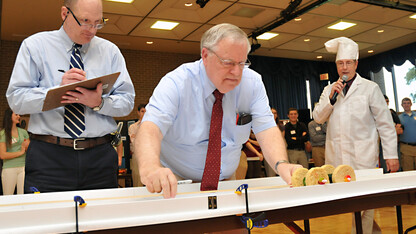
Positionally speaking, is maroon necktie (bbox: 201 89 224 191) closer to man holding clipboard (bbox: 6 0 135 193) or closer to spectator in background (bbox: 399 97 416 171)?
man holding clipboard (bbox: 6 0 135 193)

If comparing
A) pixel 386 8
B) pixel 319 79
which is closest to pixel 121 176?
pixel 386 8

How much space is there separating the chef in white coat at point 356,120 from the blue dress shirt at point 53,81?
1.76 meters

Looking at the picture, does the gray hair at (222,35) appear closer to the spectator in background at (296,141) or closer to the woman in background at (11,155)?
the woman in background at (11,155)

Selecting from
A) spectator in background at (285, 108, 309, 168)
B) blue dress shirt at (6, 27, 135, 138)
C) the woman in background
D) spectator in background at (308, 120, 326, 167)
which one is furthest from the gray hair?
spectator in background at (308, 120, 326, 167)

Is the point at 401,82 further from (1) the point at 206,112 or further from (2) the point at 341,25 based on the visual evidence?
(1) the point at 206,112

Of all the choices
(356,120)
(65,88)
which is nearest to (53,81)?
(65,88)

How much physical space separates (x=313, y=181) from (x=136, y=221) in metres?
0.67

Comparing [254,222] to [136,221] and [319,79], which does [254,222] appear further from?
[319,79]

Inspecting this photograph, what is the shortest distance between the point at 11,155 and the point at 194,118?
373cm

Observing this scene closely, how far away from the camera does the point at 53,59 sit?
1715mm

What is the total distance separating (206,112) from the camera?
5.50 feet

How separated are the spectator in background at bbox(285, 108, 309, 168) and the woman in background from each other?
423 cm

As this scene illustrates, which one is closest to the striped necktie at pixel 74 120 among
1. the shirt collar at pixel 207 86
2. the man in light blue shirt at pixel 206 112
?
the man in light blue shirt at pixel 206 112

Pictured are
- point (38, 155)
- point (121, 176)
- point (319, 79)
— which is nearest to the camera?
point (38, 155)
